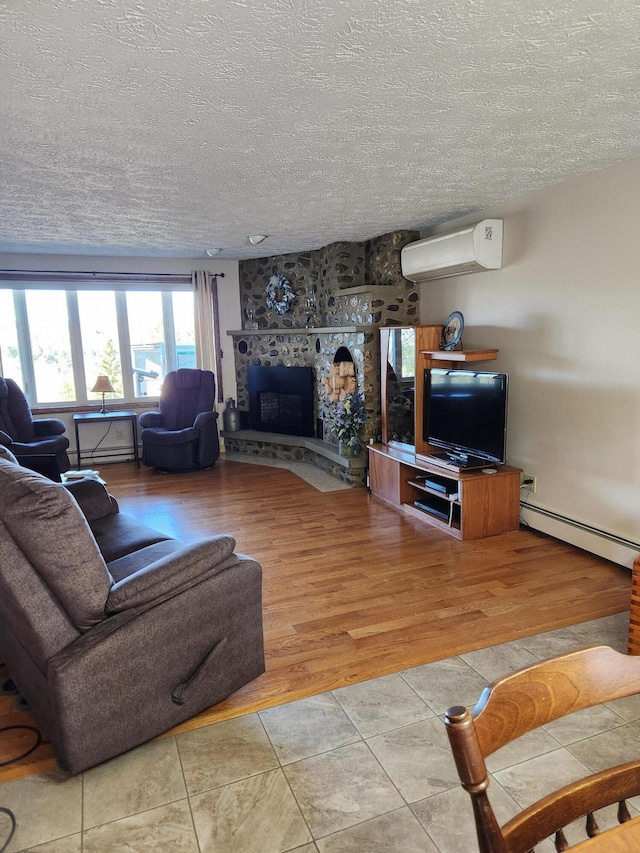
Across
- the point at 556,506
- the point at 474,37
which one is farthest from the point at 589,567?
the point at 474,37

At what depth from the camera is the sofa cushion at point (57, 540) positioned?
1679mm

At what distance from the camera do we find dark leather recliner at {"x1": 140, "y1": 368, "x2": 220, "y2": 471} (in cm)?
601

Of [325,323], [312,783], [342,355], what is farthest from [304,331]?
[312,783]

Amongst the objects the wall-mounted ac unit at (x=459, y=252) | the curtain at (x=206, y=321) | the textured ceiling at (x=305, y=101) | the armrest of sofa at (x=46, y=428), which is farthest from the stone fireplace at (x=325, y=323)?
the armrest of sofa at (x=46, y=428)

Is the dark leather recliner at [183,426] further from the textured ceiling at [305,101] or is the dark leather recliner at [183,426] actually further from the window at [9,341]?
the textured ceiling at [305,101]

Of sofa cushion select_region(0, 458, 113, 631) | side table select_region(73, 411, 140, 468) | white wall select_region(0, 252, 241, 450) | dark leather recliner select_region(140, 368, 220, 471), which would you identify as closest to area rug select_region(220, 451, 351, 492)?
dark leather recliner select_region(140, 368, 220, 471)

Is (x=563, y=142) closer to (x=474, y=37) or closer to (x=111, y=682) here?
(x=474, y=37)

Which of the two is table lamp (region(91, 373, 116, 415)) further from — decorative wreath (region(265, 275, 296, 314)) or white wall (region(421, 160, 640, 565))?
white wall (region(421, 160, 640, 565))

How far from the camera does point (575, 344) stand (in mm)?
3533

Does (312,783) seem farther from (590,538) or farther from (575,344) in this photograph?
(575,344)

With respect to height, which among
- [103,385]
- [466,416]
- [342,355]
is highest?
[342,355]

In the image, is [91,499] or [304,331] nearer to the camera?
[91,499]

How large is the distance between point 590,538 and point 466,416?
3.80 ft

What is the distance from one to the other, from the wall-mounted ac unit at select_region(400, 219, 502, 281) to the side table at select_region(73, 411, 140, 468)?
364 cm
